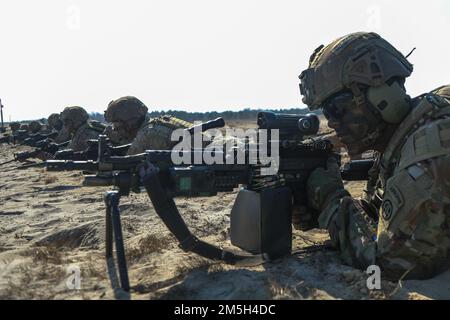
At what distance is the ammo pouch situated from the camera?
425 centimetres

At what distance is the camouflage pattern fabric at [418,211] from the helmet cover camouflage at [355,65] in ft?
1.90

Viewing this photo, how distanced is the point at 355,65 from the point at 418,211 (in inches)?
58.6

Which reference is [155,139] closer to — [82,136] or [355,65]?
[355,65]

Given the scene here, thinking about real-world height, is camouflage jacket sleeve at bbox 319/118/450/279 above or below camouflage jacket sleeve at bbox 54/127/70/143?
below

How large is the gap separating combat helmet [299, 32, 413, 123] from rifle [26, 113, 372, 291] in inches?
17.1

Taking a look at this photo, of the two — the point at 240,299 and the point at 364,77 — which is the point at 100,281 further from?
the point at 364,77

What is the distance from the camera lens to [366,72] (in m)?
4.07

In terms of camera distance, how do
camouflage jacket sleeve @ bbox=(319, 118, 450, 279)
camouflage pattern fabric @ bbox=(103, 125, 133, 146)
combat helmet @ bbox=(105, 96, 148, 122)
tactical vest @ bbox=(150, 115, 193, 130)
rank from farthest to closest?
1. camouflage pattern fabric @ bbox=(103, 125, 133, 146)
2. combat helmet @ bbox=(105, 96, 148, 122)
3. tactical vest @ bbox=(150, 115, 193, 130)
4. camouflage jacket sleeve @ bbox=(319, 118, 450, 279)

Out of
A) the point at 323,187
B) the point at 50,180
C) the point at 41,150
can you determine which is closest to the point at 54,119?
the point at 41,150

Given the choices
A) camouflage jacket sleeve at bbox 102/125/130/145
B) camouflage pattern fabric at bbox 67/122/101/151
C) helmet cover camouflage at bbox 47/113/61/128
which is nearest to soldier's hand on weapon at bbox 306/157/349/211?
camouflage jacket sleeve at bbox 102/125/130/145

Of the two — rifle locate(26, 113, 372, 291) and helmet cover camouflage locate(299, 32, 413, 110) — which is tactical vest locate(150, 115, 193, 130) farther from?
helmet cover camouflage locate(299, 32, 413, 110)

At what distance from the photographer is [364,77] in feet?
13.4
